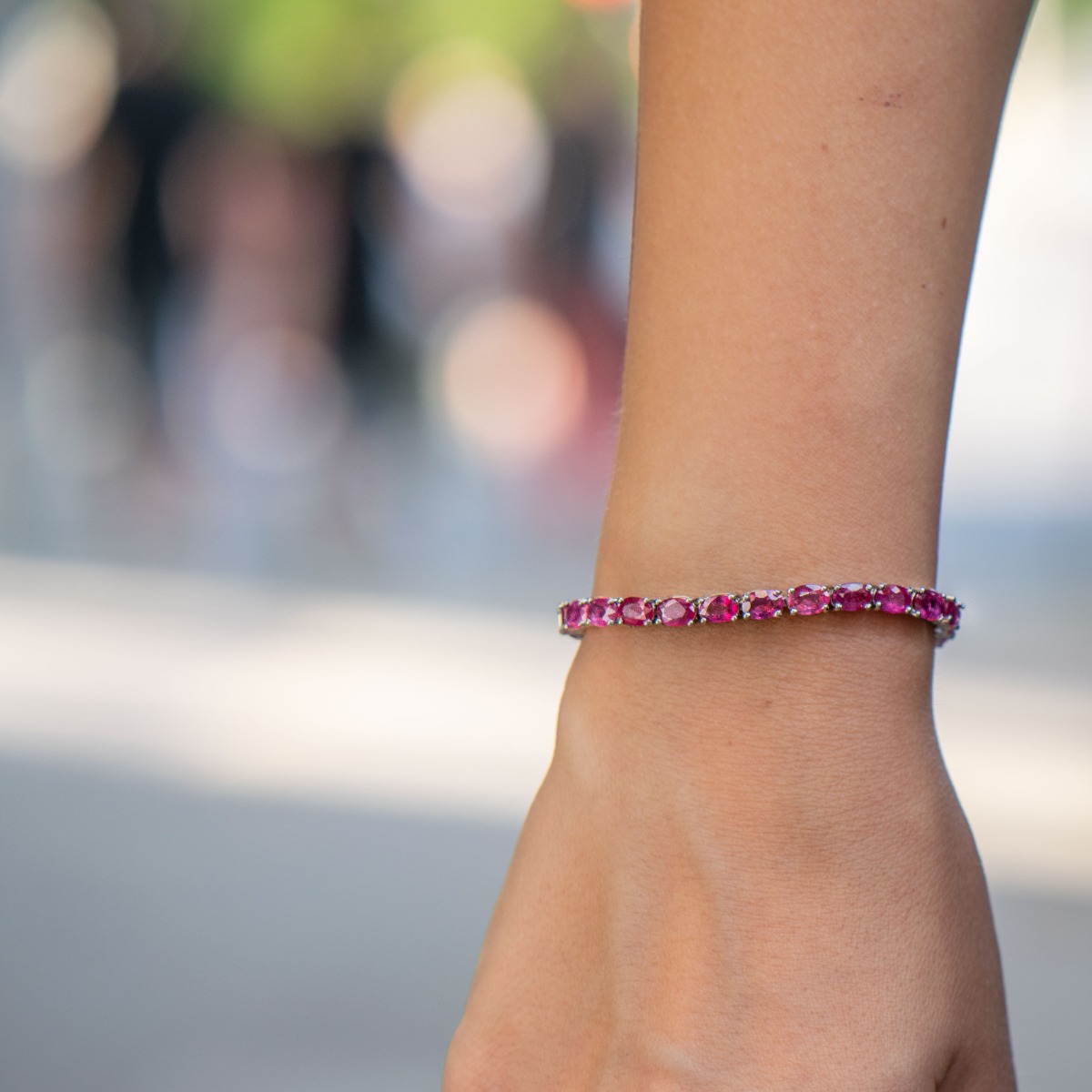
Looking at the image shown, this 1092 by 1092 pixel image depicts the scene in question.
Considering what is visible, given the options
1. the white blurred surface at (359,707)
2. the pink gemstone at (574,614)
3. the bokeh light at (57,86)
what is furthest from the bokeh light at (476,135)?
the pink gemstone at (574,614)

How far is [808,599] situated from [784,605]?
0.04 feet

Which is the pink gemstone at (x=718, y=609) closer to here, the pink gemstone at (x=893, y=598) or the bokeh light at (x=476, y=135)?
the pink gemstone at (x=893, y=598)

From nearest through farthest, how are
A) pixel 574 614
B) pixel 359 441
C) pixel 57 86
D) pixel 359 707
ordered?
pixel 574 614 < pixel 359 707 < pixel 57 86 < pixel 359 441

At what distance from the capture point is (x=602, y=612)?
0.64 metres

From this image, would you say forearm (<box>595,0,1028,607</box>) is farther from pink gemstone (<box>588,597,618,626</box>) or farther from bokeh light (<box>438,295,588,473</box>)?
bokeh light (<box>438,295,588,473</box>)

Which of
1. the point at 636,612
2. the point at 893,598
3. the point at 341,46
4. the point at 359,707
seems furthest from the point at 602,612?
the point at 341,46

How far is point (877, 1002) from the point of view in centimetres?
56

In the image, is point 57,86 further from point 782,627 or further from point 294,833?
point 782,627

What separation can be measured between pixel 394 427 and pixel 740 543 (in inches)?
275

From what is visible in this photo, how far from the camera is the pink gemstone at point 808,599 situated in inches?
23.2

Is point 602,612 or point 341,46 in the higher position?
point 341,46

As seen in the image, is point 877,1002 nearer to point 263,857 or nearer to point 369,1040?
point 369,1040

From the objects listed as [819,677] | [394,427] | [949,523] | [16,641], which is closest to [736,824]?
[819,677]

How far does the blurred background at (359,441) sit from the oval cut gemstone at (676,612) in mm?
1720
